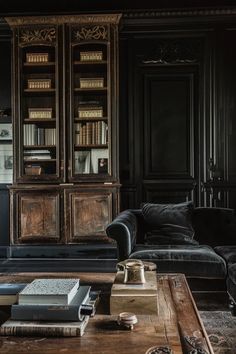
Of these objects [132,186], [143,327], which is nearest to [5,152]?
[132,186]

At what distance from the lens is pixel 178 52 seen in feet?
15.5

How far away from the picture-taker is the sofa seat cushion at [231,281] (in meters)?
2.48

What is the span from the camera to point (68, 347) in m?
1.21

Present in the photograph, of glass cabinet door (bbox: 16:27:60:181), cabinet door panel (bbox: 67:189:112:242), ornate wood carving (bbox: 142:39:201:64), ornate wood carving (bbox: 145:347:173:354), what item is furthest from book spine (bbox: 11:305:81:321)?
ornate wood carving (bbox: 142:39:201:64)

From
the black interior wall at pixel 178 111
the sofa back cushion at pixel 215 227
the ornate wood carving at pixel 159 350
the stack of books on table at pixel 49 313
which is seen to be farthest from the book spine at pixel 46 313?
the black interior wall at pixel 178 111

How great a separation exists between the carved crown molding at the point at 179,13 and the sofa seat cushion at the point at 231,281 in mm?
3094

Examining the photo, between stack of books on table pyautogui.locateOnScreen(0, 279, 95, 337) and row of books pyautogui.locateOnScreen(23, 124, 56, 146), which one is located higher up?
row of books pyautogui.locateOnScreen(23, 124, 56, 146)

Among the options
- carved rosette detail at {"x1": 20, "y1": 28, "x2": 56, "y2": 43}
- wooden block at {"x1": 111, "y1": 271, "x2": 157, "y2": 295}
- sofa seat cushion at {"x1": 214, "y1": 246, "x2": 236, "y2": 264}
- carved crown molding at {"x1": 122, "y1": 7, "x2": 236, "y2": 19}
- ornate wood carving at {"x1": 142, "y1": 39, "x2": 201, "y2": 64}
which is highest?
carved crown molding at {"x1": 122, "y1": 7, "x2": 236, "y2": 19}

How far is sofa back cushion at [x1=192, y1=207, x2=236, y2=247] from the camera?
10.9 ft

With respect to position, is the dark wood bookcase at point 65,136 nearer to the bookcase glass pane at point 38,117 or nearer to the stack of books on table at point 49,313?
the bookcase glass pane at point 38,117

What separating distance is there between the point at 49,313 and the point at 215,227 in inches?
88.3

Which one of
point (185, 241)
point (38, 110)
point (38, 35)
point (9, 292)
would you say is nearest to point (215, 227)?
point (185, 241)

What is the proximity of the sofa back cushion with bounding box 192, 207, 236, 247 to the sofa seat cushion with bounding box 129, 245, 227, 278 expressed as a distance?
48 centimetres

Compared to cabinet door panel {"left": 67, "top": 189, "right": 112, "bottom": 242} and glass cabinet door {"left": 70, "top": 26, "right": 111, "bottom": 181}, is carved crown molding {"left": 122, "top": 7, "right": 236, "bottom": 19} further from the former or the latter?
cabinet door panel {"left": 67, "top": 189, "right": 112, "bottom": 242}
